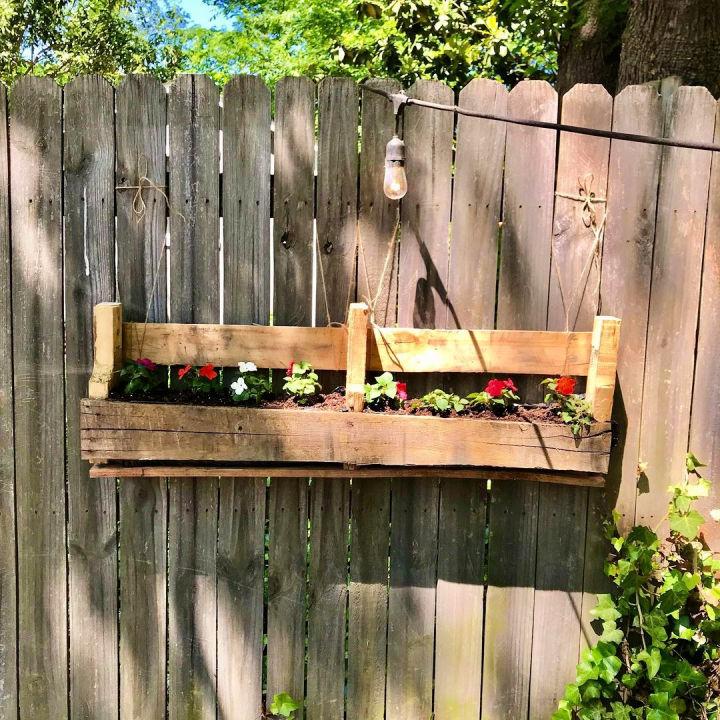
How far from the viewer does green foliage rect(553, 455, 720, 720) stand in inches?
112

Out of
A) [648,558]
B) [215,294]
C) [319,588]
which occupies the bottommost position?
[319,588]

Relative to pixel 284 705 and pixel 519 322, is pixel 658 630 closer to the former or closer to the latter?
pixel 519 322

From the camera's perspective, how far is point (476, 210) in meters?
2.90

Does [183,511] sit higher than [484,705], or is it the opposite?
[183,511]

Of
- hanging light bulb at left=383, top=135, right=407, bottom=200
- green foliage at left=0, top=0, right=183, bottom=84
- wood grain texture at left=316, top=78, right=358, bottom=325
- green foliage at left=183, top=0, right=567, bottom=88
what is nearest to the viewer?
hanging light bulb at left=383, top=135, right=407, bottom=200

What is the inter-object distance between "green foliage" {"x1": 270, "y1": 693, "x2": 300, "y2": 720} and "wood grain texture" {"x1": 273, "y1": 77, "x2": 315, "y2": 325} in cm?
142

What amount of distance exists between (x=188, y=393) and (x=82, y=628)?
105cm

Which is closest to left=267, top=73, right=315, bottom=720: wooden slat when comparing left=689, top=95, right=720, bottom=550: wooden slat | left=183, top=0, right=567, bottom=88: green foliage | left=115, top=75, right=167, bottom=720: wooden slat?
left=115, top=75, right=167, bottom=720: wooden slat

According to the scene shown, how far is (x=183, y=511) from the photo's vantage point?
2990mm

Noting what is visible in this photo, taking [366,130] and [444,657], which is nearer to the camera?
[366,130]

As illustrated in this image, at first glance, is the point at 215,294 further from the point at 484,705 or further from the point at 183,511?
the point at 484,705

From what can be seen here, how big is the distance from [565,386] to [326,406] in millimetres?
834

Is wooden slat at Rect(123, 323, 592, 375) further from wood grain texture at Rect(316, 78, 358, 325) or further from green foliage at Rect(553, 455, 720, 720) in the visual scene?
Result: green foliage at Rect(553, 455, 720, 720)

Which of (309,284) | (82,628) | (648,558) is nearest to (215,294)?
(309,284)
